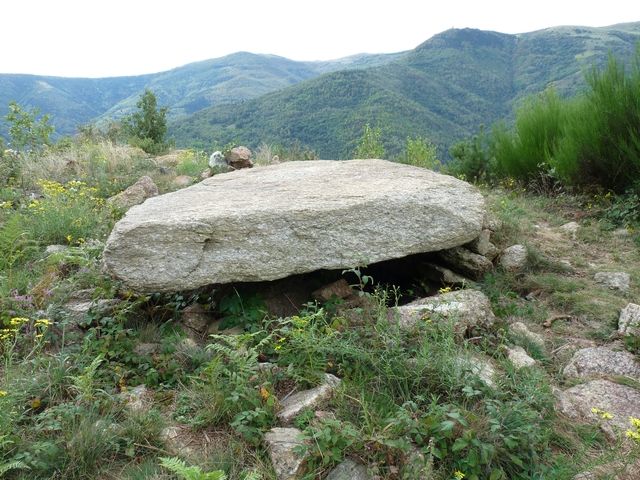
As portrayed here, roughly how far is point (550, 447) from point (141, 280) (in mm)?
2513

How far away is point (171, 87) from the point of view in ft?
563

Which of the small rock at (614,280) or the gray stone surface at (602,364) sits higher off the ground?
the gray stone surface at (602,364)

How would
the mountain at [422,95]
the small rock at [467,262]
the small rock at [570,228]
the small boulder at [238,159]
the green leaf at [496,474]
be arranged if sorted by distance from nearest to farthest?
the green leaf at [496,474], the small rock at [467,262], the small rock at [570,228], the small boulder at [238,159], the mountain at [422,95]

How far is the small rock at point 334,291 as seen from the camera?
345 cm

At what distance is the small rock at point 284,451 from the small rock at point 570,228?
4.44 metres

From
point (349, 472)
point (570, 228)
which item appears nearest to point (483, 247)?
point (570, 228)

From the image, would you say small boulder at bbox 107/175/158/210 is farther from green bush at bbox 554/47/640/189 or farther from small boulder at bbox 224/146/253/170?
green bush at bbox 554/47/640/189

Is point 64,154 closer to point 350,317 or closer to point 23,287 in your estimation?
point 23,287

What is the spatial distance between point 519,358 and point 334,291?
4.30ft

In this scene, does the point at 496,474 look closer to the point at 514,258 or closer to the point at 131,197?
the point at 514,258

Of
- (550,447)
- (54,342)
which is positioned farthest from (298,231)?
(550,447)

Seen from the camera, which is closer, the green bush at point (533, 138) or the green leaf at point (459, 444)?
the green leaf at point (459, 444)

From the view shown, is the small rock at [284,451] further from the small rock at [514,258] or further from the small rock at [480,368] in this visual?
the small rock at [514,258]

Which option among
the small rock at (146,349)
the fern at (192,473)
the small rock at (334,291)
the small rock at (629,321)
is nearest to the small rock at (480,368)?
the small rock at (334,291)
